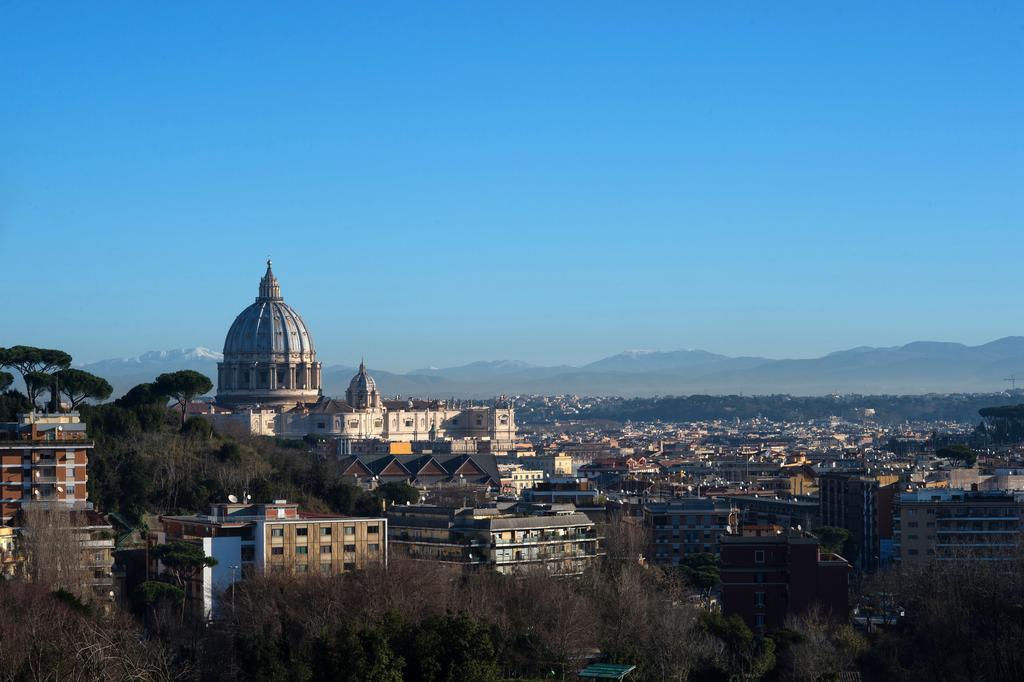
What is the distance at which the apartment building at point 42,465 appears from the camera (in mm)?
50031

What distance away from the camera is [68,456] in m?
51.2

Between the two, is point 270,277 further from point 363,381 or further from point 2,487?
point 2,487

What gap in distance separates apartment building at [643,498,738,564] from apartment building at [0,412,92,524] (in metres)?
16.2

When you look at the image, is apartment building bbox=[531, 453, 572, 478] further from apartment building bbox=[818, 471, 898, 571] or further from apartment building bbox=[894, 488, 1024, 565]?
apartment building bbox=[894, 488, 1024, 565]

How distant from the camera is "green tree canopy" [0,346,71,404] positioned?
207 ft

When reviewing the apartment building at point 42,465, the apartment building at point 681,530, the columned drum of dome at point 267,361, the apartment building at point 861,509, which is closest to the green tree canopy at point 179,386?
the apartment building at point 681,530

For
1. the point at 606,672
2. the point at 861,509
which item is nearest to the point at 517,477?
the point at 861,509

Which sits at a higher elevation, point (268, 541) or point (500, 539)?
point (268, 541)

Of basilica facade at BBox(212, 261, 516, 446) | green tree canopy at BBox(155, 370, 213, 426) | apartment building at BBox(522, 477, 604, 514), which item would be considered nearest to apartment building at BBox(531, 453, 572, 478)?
basilica facade at BBox(212, 261, 516, 446)

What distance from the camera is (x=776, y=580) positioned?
161 feet

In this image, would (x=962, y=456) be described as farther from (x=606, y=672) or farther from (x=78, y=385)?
(x=606, y=672)

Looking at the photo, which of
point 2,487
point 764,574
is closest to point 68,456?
point 2,487

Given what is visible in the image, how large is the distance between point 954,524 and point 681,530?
7829mm

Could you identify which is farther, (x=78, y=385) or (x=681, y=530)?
(x=78, y=385)
